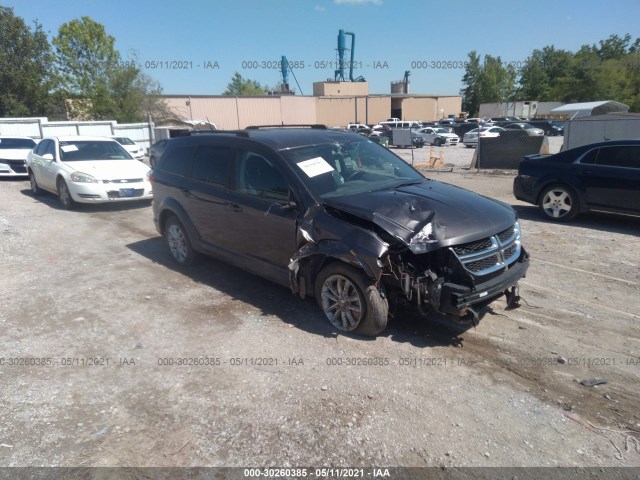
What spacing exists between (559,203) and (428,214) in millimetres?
5740

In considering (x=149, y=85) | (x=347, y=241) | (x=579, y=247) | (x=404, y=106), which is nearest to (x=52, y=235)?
(x=347, y=241)

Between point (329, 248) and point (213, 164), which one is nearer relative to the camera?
point (329, 248)

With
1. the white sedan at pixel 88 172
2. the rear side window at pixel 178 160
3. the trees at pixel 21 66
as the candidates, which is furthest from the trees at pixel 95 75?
the rear side window at pixel 178 160

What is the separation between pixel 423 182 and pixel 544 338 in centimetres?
204

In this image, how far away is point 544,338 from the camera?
4.26 metres

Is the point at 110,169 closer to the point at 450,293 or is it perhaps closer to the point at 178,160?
the point at 178,160

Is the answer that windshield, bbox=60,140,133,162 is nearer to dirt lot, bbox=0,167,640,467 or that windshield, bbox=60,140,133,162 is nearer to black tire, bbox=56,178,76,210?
black tire, bbox=56,178,76,210

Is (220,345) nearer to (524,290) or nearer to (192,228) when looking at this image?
(192,228)

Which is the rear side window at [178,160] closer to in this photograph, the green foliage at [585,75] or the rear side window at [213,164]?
the rear side window at [213,164]

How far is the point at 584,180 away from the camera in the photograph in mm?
8055

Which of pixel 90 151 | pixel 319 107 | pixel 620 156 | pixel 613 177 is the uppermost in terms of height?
pixel 319 107

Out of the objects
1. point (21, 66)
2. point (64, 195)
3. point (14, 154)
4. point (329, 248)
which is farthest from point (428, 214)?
point (21, 66)

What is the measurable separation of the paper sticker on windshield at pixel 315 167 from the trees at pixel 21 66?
35653mm

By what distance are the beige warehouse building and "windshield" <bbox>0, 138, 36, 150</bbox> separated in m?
31.4
